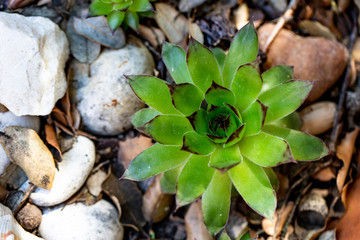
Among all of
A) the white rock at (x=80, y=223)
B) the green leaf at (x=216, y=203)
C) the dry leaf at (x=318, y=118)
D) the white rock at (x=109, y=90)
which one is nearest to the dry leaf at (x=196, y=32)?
the white rock at (x=109, y=90)

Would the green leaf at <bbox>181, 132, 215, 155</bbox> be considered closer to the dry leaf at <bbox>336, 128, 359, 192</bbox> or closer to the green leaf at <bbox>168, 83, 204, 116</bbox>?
the green leaf at <bbox>168, 83, 204, 116</bbox>

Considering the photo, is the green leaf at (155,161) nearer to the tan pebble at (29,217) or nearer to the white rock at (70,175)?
the white rock at (70,175)

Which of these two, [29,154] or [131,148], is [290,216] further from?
[29,154]

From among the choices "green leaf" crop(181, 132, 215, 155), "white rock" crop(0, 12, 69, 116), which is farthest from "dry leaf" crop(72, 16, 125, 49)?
"green leaf" crop(181, 132, 215, 155)

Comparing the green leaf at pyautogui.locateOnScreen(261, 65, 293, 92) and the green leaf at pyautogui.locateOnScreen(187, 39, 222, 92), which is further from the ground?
the green leaf at pyautogui.locateOnScreen(187, 39, 222, 92)

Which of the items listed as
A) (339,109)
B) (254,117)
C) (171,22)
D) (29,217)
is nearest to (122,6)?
(171,22)
